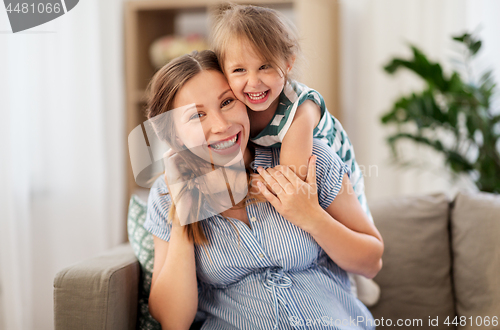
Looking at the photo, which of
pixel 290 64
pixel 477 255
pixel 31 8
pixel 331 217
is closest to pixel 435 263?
pixel 477 255

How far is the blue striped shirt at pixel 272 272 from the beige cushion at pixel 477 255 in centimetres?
40

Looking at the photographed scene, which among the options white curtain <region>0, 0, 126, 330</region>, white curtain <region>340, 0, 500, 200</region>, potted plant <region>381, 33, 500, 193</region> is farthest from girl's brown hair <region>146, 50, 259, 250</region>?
white curtain <region>340, 0, 500, 200</region>

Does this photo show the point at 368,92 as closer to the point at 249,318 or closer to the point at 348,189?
the point at 348,189

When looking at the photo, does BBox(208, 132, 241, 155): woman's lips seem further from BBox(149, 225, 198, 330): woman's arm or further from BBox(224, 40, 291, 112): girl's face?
BBox(149, 225, 198, 330): woman's arm

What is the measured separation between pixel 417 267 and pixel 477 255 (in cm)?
18

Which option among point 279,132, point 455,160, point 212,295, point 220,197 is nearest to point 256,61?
point 279,132

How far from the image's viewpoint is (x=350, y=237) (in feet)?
3.09

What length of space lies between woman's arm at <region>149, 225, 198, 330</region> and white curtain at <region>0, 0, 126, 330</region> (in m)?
0.89

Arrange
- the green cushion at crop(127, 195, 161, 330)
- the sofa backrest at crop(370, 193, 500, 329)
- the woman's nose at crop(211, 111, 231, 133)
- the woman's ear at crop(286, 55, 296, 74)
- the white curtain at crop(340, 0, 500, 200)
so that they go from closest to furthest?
the woman's nose at crop(211, 111, 231, 133) → the woman's ear at crop(286, 55, 296, 74) → the green cushion at crop(127, 195, 161, 330) → the sofa backrest at crop(370, 193, 500, 329) → the white curtain at crop(340, 0, 500, 200)

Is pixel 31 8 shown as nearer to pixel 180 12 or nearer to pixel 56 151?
pixel 56 151

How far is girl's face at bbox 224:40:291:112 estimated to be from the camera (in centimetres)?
89

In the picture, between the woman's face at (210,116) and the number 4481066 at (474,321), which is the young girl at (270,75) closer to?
the woman's face at (210,116)

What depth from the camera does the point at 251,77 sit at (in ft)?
2.90

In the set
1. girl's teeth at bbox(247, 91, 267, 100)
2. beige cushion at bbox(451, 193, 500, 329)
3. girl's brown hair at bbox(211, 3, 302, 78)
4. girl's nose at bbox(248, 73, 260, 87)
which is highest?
girl's brown hair at bbox(211, 3, 302, 78)
